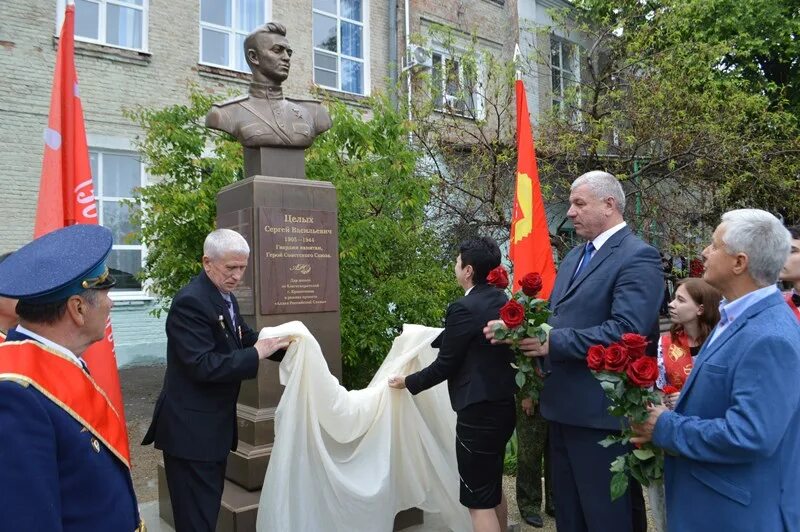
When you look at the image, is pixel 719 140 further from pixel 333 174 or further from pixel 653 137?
pixel 333 174

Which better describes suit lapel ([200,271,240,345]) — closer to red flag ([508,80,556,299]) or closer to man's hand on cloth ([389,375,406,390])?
man's hand on cloth ([389,375,406,390])

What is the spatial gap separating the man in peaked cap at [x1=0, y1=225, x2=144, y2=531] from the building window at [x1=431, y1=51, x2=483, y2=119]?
814cm

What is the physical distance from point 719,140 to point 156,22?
908cm

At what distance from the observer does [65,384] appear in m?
1.57

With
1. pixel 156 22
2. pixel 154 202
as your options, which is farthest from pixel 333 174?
pixel 156 22

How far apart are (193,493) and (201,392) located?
467 mm

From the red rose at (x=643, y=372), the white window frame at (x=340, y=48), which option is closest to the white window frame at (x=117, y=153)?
the white window frame at (x=340, y=48)

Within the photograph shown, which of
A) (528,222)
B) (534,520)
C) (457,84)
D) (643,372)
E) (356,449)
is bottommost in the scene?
(534,520)

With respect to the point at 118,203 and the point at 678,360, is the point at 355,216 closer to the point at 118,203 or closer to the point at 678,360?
the point at 678,360

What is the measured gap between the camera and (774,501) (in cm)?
192

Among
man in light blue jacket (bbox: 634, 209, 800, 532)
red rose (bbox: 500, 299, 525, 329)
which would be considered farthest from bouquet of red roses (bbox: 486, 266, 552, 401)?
man in light blue jacket (bbox: 634, 209, 800, 532)

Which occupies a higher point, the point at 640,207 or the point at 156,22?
the point at 156,22

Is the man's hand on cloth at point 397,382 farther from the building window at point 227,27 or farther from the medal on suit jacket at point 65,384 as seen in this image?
the building window at point 227,27

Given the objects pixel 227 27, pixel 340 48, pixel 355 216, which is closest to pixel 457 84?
pixel 355 216
